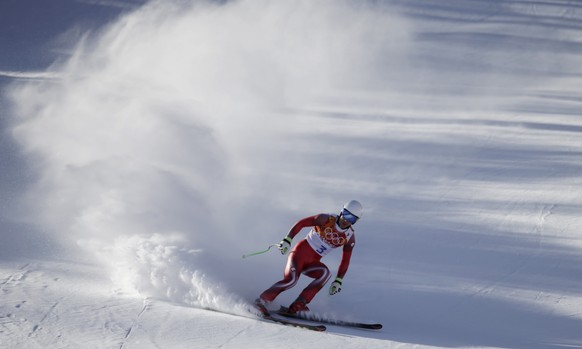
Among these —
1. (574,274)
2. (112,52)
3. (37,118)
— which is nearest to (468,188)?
(574,274)

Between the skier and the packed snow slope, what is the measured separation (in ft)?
1.21

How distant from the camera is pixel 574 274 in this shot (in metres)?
7.36

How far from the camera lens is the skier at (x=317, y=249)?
616 centimetres

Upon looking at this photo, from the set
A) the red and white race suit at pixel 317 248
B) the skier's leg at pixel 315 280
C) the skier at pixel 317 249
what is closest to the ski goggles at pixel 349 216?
the skier at pixel 317 249

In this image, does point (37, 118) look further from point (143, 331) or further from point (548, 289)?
point (548, 289)

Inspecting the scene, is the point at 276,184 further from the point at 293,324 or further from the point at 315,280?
the point at 293,324

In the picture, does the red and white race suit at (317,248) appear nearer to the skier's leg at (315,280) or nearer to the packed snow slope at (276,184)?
the skier's leg at (315,280)

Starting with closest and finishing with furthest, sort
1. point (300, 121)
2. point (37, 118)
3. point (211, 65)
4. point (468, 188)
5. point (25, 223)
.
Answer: point (25, 223), point (468, 188), point (37, 118), point (300, 121), point (211, 65)

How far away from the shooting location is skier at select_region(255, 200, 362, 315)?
6.16 meters

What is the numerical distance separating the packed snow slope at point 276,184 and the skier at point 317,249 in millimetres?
369

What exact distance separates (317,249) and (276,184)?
326 centimetres

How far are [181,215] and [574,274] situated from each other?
15.2 feet

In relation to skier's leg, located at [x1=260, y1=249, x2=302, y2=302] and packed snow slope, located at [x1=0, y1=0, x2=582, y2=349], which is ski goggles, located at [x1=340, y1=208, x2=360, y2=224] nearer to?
skier's leg, located at [x1=260, y1=249, x2=302, y2=302]

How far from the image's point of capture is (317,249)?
641cm
